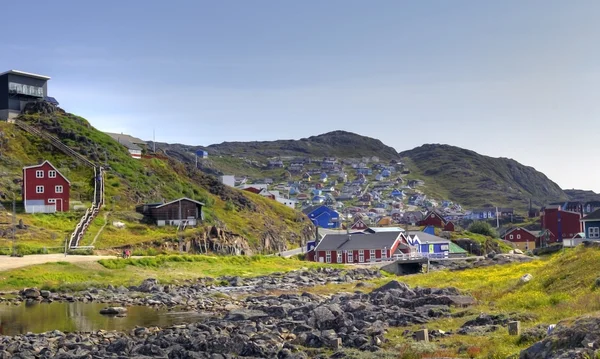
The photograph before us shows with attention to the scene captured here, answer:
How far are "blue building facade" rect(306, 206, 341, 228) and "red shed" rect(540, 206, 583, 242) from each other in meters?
50.4

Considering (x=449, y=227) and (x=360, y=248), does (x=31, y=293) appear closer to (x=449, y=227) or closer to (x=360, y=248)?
(x=360, y=248)

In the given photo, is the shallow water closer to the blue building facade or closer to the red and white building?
the red and white building

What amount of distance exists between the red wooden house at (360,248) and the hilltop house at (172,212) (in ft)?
58.8

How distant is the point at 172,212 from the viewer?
92375 millimetres

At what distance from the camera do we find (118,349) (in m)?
27.5

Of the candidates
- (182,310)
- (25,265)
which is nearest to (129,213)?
(25,265)

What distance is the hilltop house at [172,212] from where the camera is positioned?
91062mm

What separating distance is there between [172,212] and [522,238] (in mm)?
79311

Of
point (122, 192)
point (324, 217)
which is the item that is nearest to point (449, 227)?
point (324, 217)

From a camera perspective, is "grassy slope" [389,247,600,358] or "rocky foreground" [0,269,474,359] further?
"rocky foreground" [0,269,474,359]

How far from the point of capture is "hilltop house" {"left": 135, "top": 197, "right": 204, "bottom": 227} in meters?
91.1

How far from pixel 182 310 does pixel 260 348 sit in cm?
2123

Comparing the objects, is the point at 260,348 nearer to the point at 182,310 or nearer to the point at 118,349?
the point at 118,349

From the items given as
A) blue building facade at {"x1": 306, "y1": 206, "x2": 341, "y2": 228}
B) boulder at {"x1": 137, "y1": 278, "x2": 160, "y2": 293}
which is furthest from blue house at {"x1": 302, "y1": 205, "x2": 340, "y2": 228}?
boulder at {"x1": 137, "y1": 278, "x2": 160, "y2": 293}
